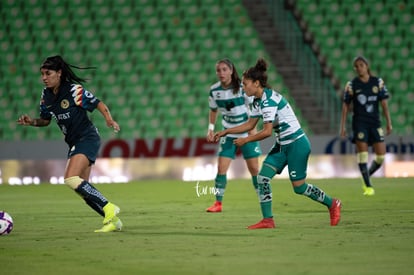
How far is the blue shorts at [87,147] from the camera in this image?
11078mm

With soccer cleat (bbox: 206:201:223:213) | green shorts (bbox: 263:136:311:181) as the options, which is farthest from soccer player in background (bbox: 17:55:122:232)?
soccer cleat (bbox: 206:201:223:213)

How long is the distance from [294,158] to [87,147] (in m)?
2.30

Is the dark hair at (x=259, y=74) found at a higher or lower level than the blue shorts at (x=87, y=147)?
higher

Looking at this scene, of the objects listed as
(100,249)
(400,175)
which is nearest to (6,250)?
(100,249)

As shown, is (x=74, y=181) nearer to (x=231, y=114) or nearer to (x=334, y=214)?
(x=334, y=214)

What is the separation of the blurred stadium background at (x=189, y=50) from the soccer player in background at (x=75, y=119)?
15.0 metres

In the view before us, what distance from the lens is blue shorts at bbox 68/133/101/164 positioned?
36.3ft

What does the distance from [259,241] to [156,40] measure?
20057mm

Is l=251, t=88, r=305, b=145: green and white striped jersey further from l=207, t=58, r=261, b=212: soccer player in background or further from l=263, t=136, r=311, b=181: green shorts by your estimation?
l=207, t=58, r=261, b=212: soccer player in background

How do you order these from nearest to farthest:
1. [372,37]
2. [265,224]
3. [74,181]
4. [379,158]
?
[74,181], [265,224], [379,158], [372,37]

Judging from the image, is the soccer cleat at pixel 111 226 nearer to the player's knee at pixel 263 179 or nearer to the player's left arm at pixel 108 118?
the player's left arm at pixel 108 118

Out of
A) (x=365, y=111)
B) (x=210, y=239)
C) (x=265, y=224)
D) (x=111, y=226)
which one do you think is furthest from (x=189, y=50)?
(x=210, y=239)

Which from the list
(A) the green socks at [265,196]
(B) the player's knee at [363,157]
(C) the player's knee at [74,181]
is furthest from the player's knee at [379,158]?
(C) the player's knee at [74,181]

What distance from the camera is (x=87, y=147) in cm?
1110
